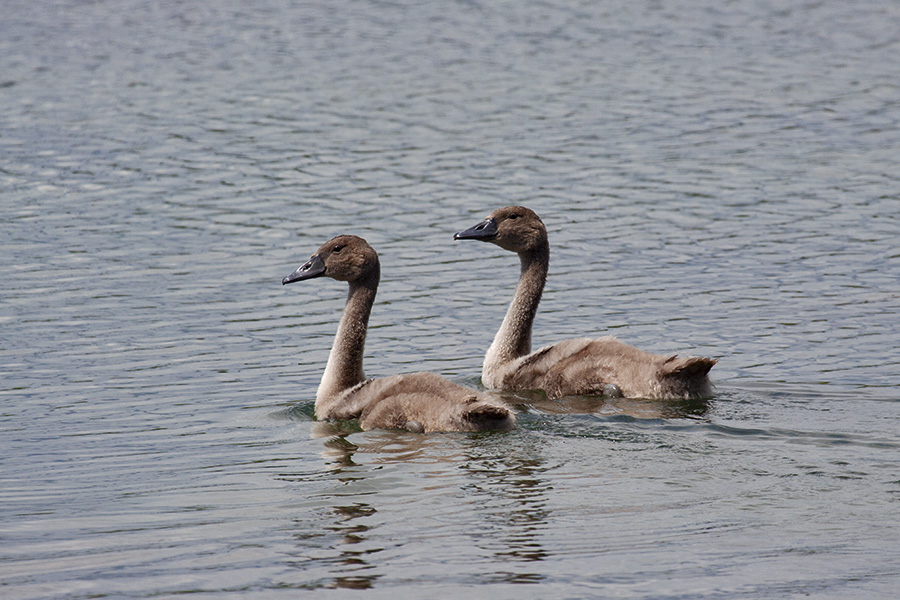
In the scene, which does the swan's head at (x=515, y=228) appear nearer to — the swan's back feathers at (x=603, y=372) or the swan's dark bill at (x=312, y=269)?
the swan's back feathers at (x=603, y=372)

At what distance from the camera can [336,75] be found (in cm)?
2938

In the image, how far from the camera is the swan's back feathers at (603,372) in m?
11.4

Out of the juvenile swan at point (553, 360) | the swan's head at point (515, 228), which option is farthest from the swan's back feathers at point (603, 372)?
the swan's head at point (515, 228)

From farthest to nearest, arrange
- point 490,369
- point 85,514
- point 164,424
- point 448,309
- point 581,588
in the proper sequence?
point 448,309 → point 490,369 → point 164,424 → point 85,514 → point 581,588

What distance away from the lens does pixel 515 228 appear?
13.6 meters

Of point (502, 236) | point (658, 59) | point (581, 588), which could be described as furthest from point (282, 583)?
point (658, 59)

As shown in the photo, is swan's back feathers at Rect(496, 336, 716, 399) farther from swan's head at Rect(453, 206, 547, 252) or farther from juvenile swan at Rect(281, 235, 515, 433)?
swan's head at Rect(453, 206, 547, 252)

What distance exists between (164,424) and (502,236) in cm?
405

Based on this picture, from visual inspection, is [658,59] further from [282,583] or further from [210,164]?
[282,583]

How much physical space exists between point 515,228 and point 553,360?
1.93 m

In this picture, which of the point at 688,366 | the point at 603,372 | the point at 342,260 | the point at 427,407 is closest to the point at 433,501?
the point at 427,407

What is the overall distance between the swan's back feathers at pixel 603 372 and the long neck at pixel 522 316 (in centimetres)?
31

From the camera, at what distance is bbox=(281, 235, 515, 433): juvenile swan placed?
1051cm

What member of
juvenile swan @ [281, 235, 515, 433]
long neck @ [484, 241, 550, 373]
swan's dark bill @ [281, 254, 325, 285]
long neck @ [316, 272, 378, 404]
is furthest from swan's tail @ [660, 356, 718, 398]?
swan's dark bill @ [281, 254, 325, 285]
